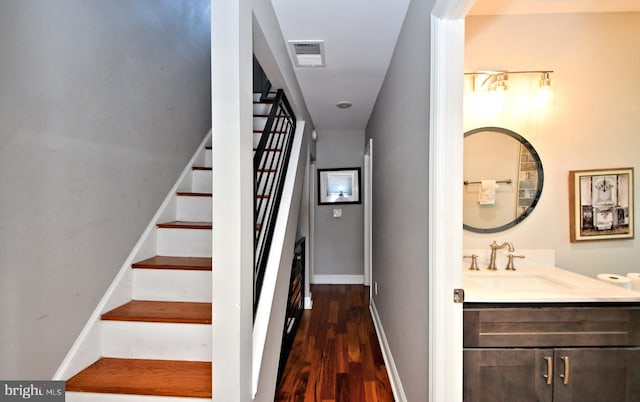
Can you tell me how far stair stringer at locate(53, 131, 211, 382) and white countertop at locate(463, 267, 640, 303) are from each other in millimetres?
1751

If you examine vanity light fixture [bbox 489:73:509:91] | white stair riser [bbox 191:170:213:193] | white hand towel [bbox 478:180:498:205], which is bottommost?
white hand towel [bbox 478:180:498:205]

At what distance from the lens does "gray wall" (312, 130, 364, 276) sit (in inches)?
171

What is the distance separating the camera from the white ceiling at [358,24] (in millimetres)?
1510

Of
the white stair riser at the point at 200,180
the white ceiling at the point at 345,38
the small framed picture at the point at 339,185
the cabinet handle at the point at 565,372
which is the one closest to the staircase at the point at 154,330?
the white stair riser at the point at 200,180

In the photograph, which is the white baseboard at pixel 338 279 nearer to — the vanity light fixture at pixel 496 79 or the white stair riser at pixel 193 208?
the white stair riser at pixel 193 208

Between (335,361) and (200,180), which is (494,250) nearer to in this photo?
(335,361)

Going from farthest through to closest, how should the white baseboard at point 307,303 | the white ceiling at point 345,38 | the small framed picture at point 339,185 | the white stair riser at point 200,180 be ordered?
the small framed picture at point 339,185
the white baseboard at point 307,303
the white stair riser at point 200,180
the white ceiling at point 345,38

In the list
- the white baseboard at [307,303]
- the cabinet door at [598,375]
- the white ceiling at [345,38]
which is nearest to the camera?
the cabinet door at [598,375]

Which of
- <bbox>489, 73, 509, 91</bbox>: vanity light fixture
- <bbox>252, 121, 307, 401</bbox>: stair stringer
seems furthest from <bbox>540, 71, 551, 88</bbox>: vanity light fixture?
<bbox>252, 121, 307, 401</bbox>: stair stringer

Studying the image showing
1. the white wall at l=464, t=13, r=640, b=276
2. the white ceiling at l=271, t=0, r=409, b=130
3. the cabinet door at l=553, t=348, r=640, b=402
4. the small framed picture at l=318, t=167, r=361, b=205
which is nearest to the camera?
the cabinet door at l=553, t=348, r=640, b=402

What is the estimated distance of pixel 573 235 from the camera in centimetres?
179

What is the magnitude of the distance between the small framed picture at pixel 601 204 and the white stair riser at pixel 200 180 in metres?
2.63

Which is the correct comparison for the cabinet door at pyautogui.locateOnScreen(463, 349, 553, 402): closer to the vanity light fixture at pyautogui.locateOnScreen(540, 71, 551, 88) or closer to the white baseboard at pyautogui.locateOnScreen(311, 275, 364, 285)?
the vanity light fixture at pyautogui.locateOnScreen(540, 71, 551, 88)

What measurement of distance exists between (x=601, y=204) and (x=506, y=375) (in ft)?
4.42
